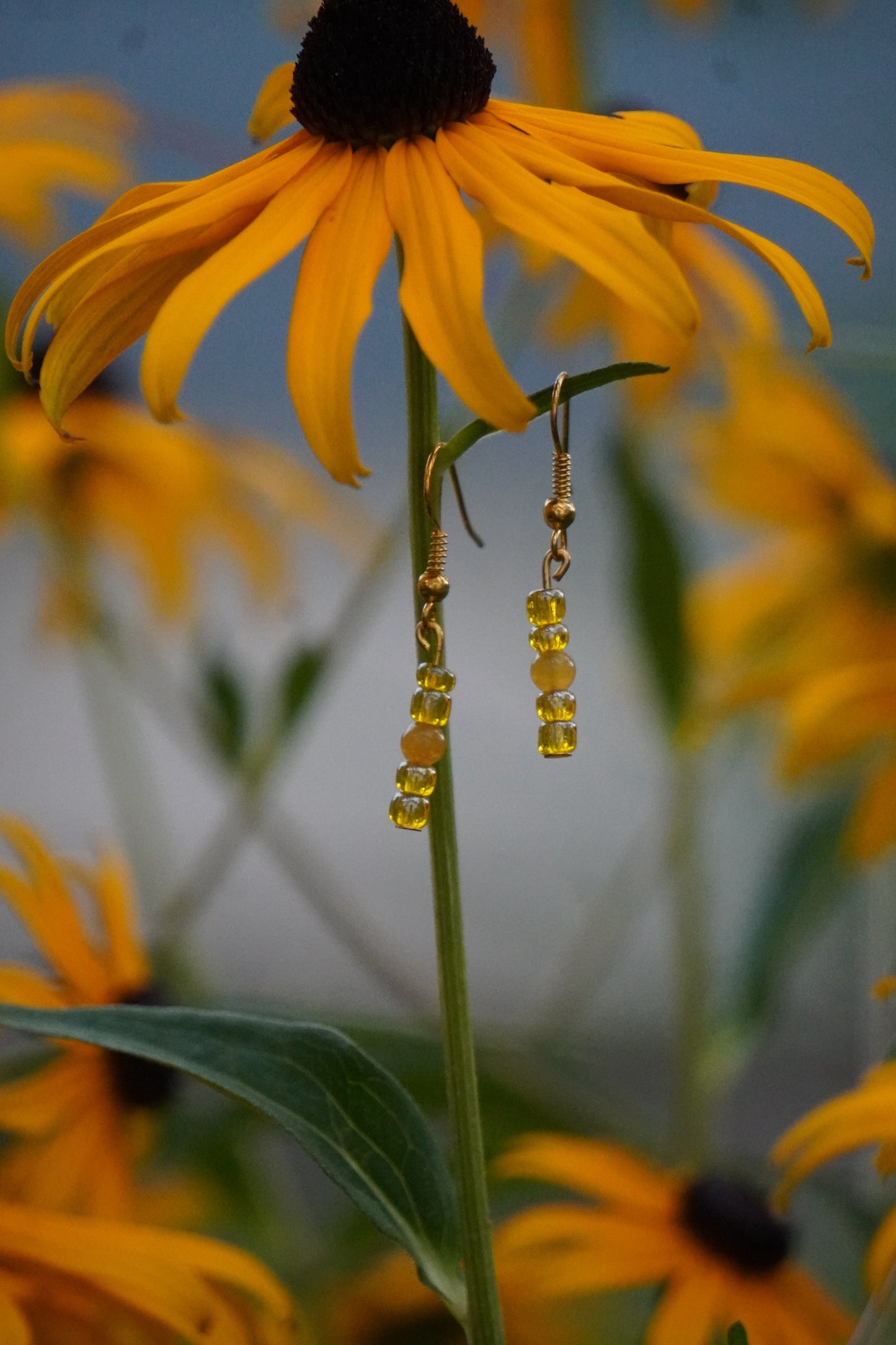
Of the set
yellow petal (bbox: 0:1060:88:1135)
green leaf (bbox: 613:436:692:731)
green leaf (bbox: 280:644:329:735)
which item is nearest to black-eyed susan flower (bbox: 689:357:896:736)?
green leaf (bbox: 613:436:692:731)

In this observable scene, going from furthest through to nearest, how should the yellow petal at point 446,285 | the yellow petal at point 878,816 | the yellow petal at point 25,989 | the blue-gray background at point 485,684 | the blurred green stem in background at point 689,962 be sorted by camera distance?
the blue-gray background at point 485,684 < the blurred green stem in background at point 689,962 < the yellow petal at point 878,816 < the yellow petal at point 25,989 < the yellow petal at point 446,285

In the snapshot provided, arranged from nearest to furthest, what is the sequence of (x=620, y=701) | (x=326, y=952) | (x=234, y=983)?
(x=620, y=701), (x=234, y=983), (x=326, y=952)

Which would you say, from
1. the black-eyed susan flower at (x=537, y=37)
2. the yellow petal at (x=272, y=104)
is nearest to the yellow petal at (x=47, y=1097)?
the yellow petal at (x=272, y=104)

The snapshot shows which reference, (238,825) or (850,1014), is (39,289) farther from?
(850,1014)

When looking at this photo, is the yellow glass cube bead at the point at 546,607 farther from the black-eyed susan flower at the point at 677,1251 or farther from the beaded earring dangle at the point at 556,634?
the black-eyed susan flower at the point at 677,1251

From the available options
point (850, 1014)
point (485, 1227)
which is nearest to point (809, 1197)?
point (485, 1227)
